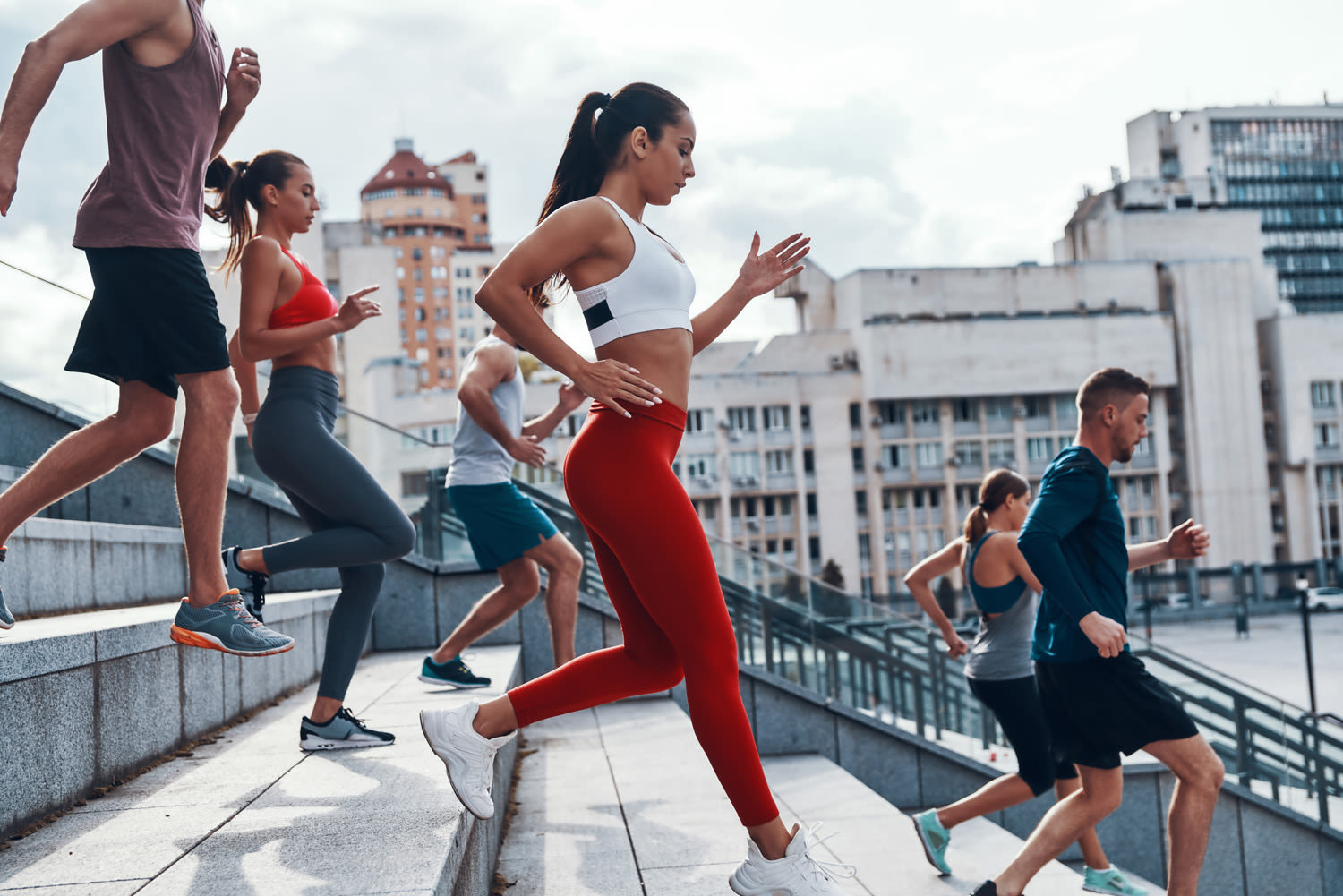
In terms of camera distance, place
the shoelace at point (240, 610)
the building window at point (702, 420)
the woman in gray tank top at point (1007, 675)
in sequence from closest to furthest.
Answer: the shoelace at point (240, 610) < the woman in gray tank top at point (1007, 675) < the building window at point (702, 420)

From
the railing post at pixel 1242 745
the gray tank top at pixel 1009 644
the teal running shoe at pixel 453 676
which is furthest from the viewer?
the railing post at pixel 1242 745

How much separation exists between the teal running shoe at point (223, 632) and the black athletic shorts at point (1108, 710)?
9.99ft

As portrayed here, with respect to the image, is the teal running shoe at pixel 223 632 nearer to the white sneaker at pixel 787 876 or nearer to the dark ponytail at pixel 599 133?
the dark ponytail at pixel 599 133

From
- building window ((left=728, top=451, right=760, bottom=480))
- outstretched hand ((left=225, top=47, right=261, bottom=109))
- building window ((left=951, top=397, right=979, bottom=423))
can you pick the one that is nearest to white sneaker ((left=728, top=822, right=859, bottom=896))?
outstretched hand ((left=225, top=47, right=261, bottom=109))

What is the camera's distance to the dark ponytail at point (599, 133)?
301 cm

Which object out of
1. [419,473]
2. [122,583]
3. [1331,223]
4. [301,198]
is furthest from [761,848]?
[1331,223]

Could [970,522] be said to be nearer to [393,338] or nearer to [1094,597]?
[1094,597]

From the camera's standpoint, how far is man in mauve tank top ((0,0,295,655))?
3107 mm

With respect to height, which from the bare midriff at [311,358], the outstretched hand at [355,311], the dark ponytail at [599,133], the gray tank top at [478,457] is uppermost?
the dark ponytail at [599,133]

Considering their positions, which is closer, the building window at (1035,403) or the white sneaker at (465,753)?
the white sneaker at (465,753)

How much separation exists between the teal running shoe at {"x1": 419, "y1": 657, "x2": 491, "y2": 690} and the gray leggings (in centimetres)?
160

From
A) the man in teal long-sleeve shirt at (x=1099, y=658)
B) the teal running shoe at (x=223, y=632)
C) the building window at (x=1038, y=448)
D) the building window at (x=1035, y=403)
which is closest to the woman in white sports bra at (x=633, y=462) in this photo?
the teal running shoe at (x=223, y=632)

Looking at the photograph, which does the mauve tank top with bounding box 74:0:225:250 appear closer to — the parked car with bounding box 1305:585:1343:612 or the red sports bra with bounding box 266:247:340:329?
the red sports bra with bounding box 266:247:340:329

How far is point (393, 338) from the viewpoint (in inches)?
3285
